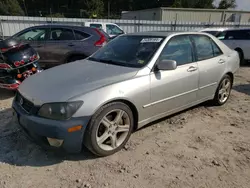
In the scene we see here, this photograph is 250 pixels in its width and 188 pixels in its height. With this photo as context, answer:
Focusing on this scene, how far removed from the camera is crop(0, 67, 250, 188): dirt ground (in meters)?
2.50

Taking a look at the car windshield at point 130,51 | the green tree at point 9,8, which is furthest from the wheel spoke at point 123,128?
the green tree at point 9,8

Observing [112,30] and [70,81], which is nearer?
[70,81]

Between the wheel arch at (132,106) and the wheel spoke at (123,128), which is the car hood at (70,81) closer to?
the wheel arch at (132,106)

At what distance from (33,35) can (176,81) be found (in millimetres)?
5540

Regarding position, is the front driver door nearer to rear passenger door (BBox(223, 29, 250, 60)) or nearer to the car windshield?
the car windshield

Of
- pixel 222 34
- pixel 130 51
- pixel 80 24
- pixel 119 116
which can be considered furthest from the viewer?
pixel 80 24

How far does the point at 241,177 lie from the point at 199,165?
464mm

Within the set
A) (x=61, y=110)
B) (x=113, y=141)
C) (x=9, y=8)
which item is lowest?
(x=113, y=141)

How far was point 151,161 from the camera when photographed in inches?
113

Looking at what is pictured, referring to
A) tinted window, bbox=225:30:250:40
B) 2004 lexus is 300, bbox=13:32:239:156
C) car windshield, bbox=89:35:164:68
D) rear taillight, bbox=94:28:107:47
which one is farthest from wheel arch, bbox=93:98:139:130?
tinted window, bbox=225:30:250:40

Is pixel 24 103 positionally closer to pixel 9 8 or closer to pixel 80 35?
pixel 80 35

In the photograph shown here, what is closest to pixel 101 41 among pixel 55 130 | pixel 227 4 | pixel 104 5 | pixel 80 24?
pixel 55 130

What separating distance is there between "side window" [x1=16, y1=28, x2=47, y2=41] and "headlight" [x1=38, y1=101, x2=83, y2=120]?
5096 mm

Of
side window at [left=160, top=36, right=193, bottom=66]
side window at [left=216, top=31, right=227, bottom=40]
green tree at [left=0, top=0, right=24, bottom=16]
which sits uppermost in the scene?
green tree at [left=0, top=0, right=24, bottom=16]
